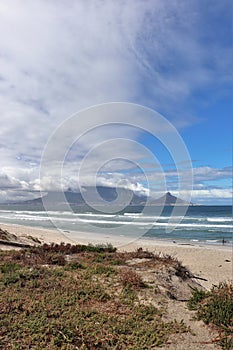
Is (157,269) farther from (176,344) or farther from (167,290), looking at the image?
(176,344)

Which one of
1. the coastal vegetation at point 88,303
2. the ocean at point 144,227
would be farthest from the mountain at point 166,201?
the coastal vegetation at point 88,303

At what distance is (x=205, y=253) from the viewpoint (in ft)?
71.9

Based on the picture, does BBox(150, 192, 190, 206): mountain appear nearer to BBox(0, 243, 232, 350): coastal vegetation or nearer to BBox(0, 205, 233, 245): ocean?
BBox(0, 205, 233, 245): ocean

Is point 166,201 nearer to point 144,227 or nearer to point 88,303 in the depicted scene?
point 144,227

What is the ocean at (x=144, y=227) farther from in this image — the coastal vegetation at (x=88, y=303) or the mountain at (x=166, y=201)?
the coastal vegetation at (x=88, y=303)

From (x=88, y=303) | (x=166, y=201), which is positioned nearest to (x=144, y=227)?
(x=88, y=303)

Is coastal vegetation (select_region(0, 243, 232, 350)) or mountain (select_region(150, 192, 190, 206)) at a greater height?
mountain (select_region(150, 192, 190, 206))

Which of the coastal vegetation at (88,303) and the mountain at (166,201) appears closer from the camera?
the coastal vegetation at (88,303)

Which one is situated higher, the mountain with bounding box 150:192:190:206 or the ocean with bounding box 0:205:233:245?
the mountain with bounding box 150:192:190:206

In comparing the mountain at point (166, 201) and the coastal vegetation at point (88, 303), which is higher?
the mountain at point (166, 201)

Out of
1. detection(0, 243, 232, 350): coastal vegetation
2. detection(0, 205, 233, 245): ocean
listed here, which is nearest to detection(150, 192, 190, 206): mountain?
detection(0, 205, 233, 245): ocean

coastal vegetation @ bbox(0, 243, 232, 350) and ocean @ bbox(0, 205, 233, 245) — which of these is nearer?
coastal vegetation @ bbox(0, 243, 232, 350)

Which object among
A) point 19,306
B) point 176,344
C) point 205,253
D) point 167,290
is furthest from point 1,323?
point 205,253

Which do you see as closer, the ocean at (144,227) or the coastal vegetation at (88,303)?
the coastal vegetation at (88,303)
